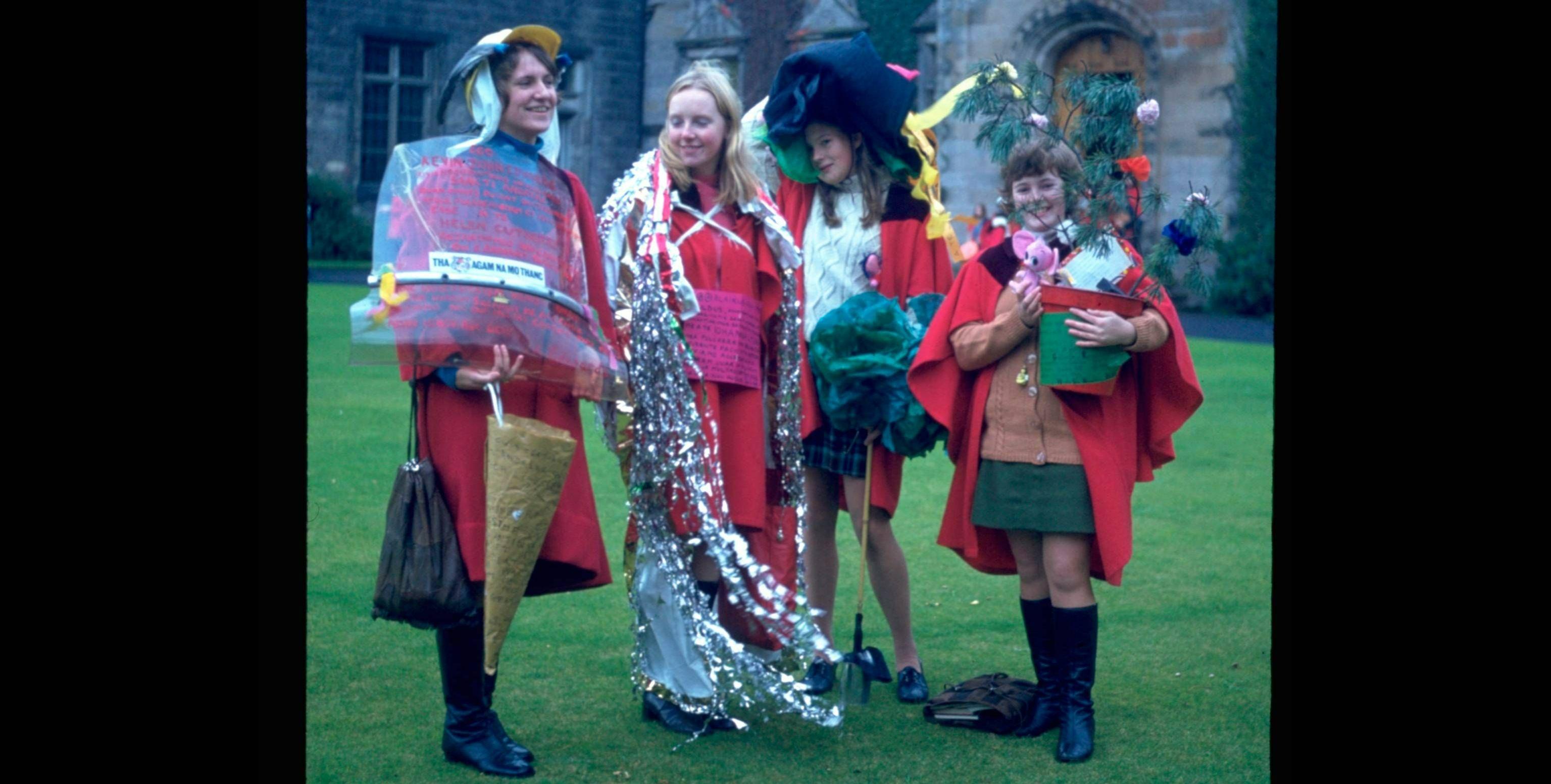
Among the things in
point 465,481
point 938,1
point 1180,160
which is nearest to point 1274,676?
point 465,481

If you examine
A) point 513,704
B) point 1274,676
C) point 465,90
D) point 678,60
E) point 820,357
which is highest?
point 678,60

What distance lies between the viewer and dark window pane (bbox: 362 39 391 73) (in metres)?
22.5

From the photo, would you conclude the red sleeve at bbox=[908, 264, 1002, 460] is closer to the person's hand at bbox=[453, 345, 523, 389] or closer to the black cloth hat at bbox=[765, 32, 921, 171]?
the black cloth hat at bbox=[765, 32, 921, 171]

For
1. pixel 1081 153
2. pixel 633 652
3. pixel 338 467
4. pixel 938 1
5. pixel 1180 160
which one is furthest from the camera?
pixel 938 1

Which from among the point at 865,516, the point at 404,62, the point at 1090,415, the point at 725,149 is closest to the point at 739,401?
the point at 865,516

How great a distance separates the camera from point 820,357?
13.8 ft

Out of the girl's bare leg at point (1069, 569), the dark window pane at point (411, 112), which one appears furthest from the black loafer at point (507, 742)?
the dark window pane at point (411, 112)

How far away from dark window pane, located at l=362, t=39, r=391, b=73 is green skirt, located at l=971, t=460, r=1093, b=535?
2034cm

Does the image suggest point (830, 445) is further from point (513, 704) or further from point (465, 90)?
point (465, 90)

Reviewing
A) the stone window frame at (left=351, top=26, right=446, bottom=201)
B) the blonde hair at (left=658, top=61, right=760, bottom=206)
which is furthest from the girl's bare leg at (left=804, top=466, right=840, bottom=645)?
the stone window frame at (left=351, top=26, right=446, bottom=201)

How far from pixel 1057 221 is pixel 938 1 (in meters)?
16.4

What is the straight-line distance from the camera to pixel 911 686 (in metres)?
4.33

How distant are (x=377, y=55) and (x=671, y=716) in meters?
20.4

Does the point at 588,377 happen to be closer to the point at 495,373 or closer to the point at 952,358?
the point at 495,373
